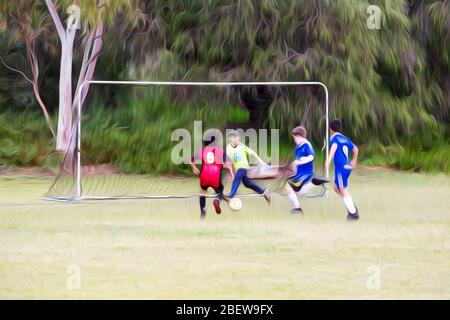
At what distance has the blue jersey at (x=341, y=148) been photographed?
13.3 m

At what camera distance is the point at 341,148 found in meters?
13.4

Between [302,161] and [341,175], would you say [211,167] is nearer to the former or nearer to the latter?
[302,161]

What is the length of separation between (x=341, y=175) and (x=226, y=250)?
2894mm

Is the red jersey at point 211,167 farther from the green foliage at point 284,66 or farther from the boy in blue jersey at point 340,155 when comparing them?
the green foliage at point 284,66

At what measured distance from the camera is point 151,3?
2402 cm

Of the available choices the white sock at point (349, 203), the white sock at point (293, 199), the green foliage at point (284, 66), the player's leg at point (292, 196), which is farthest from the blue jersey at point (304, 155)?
the green foliage at point (284, 66)

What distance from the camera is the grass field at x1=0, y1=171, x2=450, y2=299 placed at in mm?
9070

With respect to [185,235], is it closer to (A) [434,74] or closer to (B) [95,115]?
(B) [95,115]

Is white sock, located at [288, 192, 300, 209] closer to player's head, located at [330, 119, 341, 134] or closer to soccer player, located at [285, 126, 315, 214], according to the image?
soccer player, located at [285, 126, 315, 214]

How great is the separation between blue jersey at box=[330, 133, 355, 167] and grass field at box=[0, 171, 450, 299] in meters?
0.86

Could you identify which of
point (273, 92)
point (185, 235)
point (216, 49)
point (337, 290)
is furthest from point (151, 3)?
point (337, 290)

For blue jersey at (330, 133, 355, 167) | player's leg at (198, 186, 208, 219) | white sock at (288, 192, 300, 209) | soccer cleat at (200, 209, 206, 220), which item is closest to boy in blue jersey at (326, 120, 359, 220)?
blue jersey at (330, 133, 355, 167)

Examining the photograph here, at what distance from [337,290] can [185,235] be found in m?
3.77

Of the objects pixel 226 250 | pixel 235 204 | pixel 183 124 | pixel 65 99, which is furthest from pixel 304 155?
pixel 65 99
